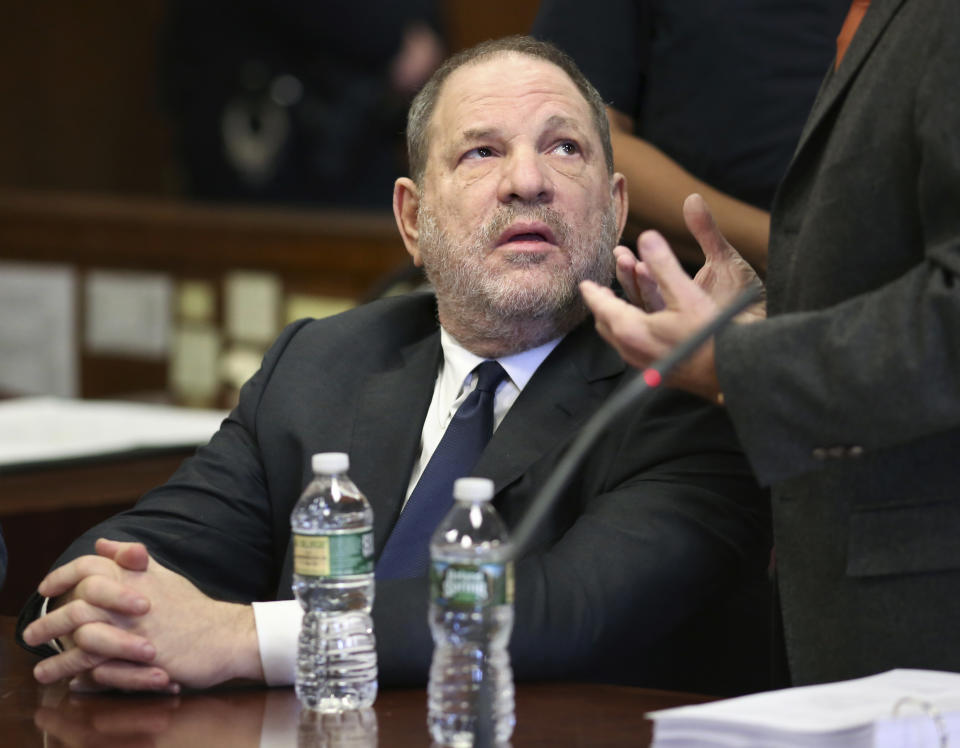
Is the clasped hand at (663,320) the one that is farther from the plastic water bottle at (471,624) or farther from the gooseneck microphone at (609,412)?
the plastic water bottle at (471,624)

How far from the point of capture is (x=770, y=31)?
2342mm

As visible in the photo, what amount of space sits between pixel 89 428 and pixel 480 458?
5.19ft

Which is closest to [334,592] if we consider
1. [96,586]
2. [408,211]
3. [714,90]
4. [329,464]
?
[329,464]

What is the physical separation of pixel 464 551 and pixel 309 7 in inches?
171

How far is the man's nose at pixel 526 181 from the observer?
2.11 metres

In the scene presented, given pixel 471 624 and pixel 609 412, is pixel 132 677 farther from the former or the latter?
pixel 609 412

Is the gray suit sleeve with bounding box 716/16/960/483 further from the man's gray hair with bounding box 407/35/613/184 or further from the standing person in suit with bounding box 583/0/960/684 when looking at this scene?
the man's gray hair with bounding box 407/35/613/184

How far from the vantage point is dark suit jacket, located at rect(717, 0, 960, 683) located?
1463 millimetres

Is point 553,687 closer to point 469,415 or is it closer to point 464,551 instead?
point 464,551

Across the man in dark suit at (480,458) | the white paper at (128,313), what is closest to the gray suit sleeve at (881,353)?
the man in dark suit at (480,458)

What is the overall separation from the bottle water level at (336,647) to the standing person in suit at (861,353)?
40 centimetres

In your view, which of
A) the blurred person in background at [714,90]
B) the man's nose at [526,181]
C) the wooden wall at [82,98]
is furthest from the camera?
the wooden wall at [82,98]

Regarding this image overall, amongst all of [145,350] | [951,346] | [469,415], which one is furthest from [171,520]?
[145,350]

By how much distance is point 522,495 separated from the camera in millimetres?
1991
